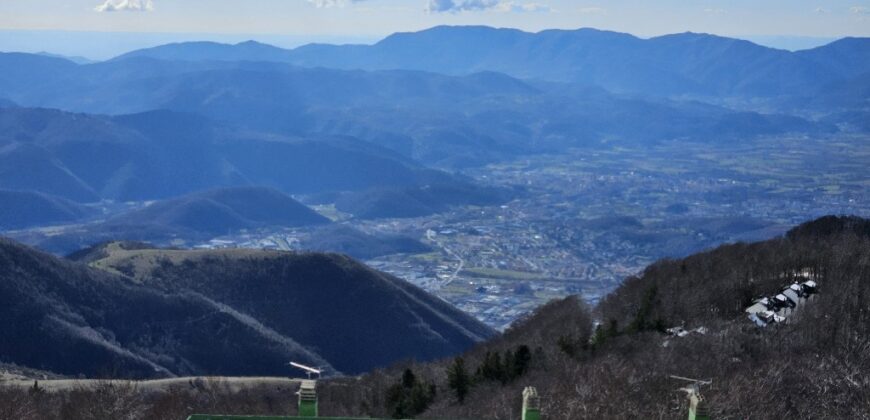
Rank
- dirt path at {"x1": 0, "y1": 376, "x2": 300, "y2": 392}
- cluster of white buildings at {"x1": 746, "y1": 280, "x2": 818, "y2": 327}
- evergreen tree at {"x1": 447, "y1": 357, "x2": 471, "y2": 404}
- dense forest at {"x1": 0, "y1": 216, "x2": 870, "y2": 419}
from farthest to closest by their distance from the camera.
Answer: dirt path at {"x1": 0, "y1": 376, "x2": 300, "y2": 392} → cluster of white buildings at {"x1": 746, "y1": 280, "x2": 818, "y2": 327} → evergreen tree at {"x1": 447, "y1": 357, "x2": 471, "y2": 404} → dense forest at {"x1": 0, "y1": 216, "x2": 870, "y2": 419}

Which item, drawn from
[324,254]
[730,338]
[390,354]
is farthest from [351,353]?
[730,338]

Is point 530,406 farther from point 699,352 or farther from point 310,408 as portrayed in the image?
point 699,352

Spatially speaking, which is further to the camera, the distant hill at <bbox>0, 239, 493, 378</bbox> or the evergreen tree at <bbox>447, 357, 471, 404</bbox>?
the distant hill at <bbox>0, 239, 493, 378</bbox>

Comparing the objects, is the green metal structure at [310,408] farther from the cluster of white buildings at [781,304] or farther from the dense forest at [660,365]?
the cluster of white buildings at [781,304]

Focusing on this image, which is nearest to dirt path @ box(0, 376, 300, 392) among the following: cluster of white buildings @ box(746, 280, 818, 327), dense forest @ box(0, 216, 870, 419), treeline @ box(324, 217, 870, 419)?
dense forest @ box(0, 216, 870, 419)

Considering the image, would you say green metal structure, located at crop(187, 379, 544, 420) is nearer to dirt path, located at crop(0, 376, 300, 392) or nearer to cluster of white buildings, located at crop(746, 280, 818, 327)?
cluster of white buildings, located at crop(746, 280, 818, 327)

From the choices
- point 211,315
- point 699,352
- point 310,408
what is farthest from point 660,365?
point 211,315

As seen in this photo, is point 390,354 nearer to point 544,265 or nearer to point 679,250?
point 544,265
